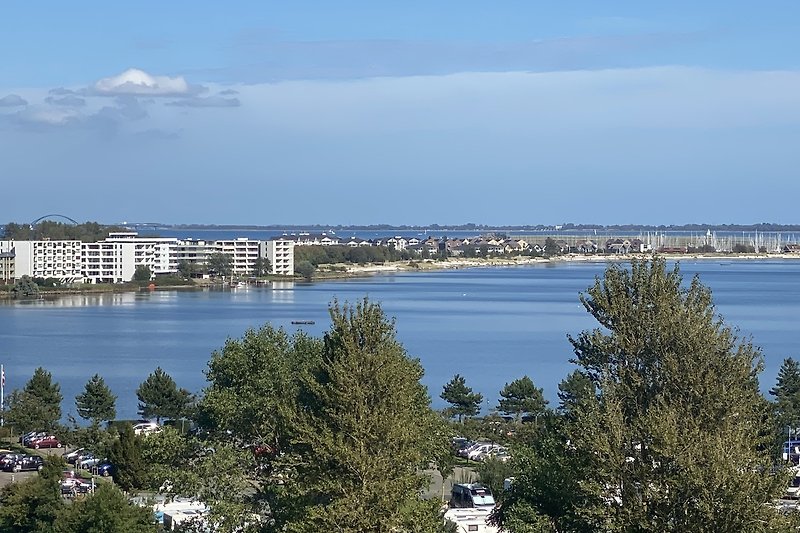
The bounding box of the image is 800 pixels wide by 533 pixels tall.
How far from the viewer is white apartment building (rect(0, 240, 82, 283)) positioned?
78.9 feet

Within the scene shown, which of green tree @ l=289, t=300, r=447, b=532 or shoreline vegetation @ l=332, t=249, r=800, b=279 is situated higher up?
green tree @ l=289, t=300, r=447, b=532

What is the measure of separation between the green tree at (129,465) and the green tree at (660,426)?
7.68ft

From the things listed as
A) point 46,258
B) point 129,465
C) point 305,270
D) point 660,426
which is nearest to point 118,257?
point 46,258

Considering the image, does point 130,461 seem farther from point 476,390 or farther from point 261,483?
point 476,390

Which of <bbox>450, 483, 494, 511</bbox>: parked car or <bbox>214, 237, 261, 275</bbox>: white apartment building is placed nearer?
<bbox>450, 483, 494, 511</bbox>: parked car

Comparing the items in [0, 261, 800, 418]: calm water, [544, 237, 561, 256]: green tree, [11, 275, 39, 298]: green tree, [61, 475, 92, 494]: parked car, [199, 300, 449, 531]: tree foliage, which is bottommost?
[0, 261, 800, 418]: calm water

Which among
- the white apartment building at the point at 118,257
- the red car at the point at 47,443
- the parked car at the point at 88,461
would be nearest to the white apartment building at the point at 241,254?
the white apartment building at the point at 118,257

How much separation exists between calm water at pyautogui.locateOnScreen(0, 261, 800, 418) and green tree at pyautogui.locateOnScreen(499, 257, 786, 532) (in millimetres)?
2478

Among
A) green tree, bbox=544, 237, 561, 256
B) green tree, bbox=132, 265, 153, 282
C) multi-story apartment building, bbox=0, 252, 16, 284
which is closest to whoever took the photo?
multi-story apartment building, bbox=0, 252, 16, 284

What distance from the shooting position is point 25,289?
22516 millimetres

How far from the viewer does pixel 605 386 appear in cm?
276

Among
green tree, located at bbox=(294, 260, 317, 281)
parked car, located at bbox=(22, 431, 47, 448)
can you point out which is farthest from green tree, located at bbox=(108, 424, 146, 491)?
green tree, located at bbox=(294, 260, 317, 281)

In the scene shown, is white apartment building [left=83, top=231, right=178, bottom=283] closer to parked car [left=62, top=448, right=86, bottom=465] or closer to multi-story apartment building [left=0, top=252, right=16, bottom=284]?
multi-story apartment building [left=0, top=252, right=16, bottom=284]

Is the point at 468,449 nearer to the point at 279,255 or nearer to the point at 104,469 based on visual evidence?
the point at 104,469
